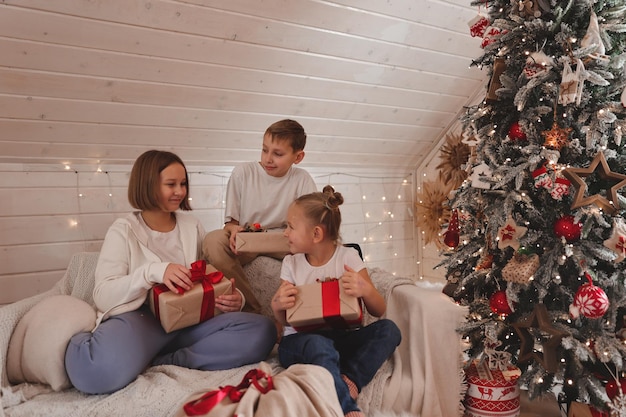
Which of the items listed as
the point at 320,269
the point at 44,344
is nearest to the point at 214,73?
the point at 320,269

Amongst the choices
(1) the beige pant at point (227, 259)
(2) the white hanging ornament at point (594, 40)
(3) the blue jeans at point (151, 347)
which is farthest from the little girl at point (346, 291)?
(2) the white hanging ornament at point (594, 40)

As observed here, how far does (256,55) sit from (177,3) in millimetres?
503

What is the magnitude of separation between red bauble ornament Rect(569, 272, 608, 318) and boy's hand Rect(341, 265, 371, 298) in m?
0.72

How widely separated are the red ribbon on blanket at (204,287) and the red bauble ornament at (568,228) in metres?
1.24

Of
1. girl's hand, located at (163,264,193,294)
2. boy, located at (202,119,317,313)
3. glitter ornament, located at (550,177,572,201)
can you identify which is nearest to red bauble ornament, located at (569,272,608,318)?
glitter ornament, located at (550,177,572,201)

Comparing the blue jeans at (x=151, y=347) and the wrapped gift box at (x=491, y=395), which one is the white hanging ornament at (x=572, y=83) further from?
the blue jeans at (x=151, y=347)

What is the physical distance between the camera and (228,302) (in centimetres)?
182

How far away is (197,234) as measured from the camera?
6.61 feet

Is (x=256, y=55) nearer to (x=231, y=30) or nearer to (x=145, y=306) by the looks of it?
(x=231, y=30)

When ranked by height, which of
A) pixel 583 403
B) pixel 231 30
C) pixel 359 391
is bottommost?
pixel 583 403

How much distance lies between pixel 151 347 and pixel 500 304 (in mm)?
1301

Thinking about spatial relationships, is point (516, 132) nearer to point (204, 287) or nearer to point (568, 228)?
point (568, 228)

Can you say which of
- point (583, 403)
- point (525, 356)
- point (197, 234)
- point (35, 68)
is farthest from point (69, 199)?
point (583, 403)

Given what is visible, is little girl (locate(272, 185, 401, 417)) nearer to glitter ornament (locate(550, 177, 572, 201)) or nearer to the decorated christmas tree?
the decorated christmas tree
